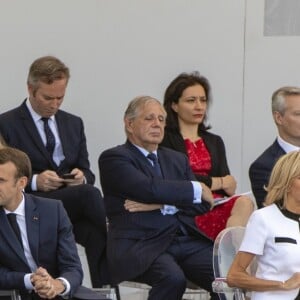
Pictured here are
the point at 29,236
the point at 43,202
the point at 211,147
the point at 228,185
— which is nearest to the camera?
the point at 29,236

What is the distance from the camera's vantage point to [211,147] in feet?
27.6

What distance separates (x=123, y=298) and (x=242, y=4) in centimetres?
217

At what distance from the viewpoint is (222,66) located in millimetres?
9195

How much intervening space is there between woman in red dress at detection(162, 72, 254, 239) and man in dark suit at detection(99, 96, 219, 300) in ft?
1.28

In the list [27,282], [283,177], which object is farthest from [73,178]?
[283,177]

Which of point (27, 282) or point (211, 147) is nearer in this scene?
point (27, 282)

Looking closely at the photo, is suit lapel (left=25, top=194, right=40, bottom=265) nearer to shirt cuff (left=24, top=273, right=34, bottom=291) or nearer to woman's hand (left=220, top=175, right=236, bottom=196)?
shirt cuff (left=24, top=273, right=34, bottom=291)

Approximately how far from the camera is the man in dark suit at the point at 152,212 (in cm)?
746

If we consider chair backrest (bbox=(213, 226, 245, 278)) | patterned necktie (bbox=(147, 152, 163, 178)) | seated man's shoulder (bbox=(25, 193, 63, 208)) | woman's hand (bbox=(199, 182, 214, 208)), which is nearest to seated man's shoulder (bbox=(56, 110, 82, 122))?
patterned necktie (bbox=(147, 152, 163, 178))

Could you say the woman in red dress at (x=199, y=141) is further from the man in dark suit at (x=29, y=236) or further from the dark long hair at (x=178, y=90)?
the man in dark suit at (x=29, y=236)

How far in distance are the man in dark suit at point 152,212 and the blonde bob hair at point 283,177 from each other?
3.25 feet

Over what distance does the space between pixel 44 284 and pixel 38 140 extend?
1.64m

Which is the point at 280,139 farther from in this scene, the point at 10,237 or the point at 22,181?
the point at 10,237

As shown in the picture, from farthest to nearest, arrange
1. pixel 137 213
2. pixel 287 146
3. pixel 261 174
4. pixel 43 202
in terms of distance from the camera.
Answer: pixel 287 146 < pixel 261 174 < pixel 137 213 < pixel 43 202
